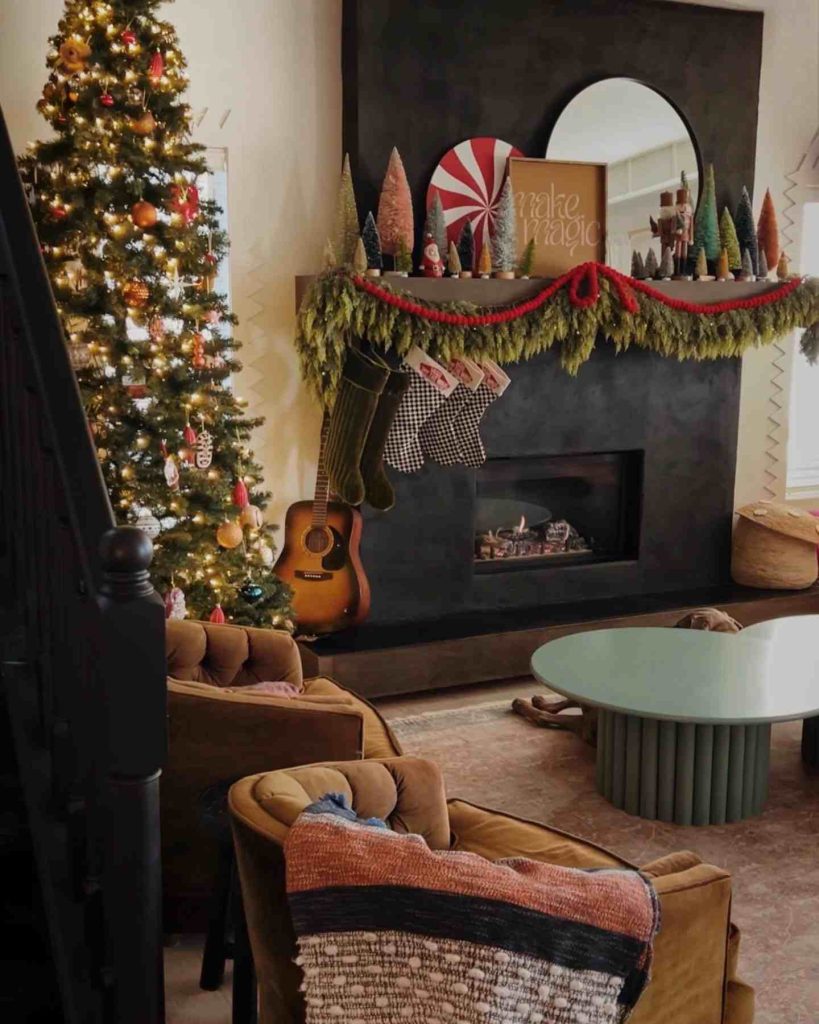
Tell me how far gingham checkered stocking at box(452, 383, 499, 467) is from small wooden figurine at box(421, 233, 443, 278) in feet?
1.70

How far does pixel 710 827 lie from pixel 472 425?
6.75 feet

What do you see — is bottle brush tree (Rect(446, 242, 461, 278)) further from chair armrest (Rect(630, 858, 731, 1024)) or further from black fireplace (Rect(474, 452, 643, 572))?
chair armrest (Rect(630, 858, 731, 1024))

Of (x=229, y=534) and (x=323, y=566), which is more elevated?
(x=229, y=534)

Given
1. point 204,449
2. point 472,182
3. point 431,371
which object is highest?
point 472,182

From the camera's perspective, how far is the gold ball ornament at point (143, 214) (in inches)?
146

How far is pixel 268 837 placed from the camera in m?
1.91

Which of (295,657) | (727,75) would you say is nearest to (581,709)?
(295,657)

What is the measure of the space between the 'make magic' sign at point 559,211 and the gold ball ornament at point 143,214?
5.96 ft

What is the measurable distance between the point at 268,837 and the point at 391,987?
32 cm

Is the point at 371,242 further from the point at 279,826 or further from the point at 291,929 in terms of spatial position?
the point at 291,929

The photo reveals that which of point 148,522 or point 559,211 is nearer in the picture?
point 148,522

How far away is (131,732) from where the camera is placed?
5.23 feet

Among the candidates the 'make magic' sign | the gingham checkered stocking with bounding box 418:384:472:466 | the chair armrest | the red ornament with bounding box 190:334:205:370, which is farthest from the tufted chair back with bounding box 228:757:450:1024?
the 'make magic' sign

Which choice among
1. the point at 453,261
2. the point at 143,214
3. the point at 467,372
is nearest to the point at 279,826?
the point at 143,214
